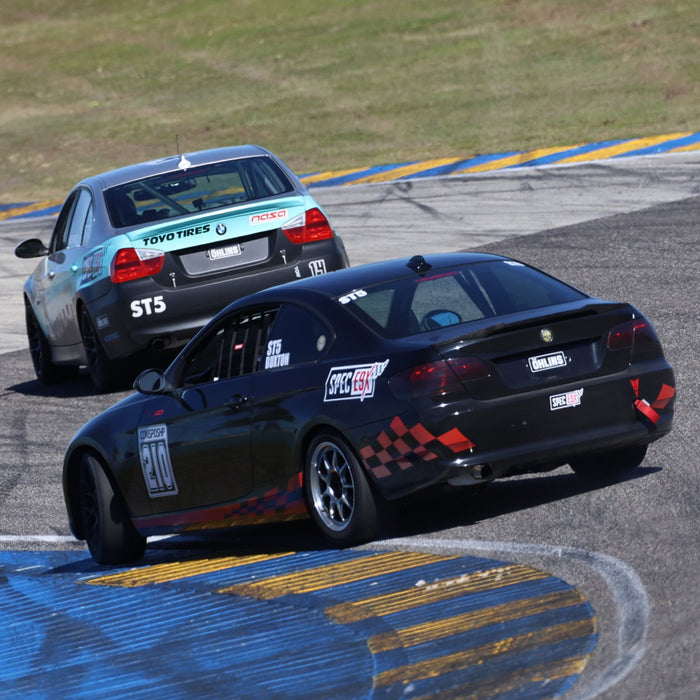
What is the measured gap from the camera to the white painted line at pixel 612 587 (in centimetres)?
519

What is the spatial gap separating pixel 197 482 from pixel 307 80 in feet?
101

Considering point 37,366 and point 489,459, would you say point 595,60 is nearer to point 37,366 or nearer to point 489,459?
point 37,366

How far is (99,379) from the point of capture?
44.1ft

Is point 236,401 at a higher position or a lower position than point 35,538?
higher

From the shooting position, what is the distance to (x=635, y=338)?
787 cm

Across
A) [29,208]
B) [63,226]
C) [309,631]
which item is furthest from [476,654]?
[29,208]

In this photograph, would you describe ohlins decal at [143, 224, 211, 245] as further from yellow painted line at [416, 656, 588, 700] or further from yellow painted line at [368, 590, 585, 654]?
yellow painted line at [416, 656, 588, 700]

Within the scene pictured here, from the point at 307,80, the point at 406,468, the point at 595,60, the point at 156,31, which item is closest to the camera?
the point at 406,468

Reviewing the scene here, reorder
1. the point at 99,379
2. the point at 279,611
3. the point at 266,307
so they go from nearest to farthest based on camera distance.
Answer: the point at 279,611
the point at 266,307
the point at 99,379

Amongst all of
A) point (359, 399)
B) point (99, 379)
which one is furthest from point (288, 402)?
point (99, 379)

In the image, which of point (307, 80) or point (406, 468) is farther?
point (307, 80)

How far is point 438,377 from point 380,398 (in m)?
0.31

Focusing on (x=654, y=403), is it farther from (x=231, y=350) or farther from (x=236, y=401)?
(x=231, y=350)

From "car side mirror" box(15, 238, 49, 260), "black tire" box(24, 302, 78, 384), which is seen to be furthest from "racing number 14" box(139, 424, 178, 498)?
"black tire" box(24, 302, 78, 384)
